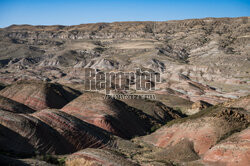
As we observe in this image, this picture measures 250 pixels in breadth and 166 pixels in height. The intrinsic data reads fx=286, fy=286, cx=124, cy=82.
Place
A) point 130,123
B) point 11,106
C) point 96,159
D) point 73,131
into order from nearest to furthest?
point 96,159 → point 73,131 → point 11,106 → point 130,123

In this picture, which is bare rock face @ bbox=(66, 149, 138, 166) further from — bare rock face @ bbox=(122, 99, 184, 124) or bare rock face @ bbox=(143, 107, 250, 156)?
bare rock face @ bbox=(122, 99, 184, 124)

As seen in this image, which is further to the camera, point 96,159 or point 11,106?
point 11,106

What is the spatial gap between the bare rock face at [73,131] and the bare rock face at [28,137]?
664mm

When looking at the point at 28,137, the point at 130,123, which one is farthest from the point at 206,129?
the point at 28,137

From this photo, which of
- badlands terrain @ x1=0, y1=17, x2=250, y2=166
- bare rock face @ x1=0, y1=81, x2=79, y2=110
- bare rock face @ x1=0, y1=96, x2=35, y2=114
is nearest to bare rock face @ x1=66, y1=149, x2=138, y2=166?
badlands terrain @ x1=0, y1=17, x2=250, y2=166

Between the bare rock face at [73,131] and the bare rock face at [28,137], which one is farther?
the bare rock face at [73,131]

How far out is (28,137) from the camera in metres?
17.7

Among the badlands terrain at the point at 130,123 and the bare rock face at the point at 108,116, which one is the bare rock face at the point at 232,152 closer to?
the badlands terrain at the point at 130,123

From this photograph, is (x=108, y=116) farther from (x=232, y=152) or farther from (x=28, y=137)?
(x=232, y=152)

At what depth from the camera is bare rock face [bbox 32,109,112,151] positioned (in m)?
20.9

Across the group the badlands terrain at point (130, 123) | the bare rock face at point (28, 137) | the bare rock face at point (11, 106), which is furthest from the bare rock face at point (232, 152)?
the bare rock face at point (11, 106)

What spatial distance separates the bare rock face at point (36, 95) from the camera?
37.3 m

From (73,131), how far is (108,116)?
30.9ft

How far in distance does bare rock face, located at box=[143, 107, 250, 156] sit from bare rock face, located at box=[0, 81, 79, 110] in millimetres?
18647
